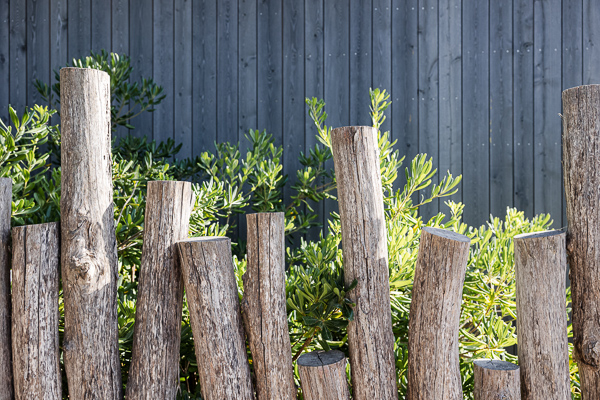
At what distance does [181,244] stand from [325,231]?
3.82 ft

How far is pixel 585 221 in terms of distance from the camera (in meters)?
1.20

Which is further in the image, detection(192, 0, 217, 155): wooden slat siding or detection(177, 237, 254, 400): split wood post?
detection(192, 0, 217, 155): wooden slat siding

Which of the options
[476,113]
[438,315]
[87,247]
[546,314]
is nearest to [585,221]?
[546,314]

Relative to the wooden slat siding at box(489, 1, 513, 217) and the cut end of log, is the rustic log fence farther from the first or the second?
the wooden slat siding at box(489, 1, 513, 217)

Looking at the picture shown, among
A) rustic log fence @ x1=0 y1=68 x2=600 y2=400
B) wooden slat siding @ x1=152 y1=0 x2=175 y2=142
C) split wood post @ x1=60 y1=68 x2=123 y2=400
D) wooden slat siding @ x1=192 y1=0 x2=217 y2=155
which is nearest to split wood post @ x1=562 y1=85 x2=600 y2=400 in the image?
rustic log fence @ x1=0 y1=68 x2=600 y2=400

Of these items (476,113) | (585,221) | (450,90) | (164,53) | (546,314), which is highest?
(164,53)

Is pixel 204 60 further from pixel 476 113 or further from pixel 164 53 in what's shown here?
pixel 476 113

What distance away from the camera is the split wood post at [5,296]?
118cm

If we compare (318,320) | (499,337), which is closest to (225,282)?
(318,320)

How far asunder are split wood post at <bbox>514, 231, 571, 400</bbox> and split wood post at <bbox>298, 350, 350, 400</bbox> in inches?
21.4

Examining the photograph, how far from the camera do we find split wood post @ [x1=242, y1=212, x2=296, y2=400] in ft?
3.81

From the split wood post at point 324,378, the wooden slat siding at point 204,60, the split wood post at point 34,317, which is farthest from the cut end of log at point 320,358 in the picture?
the wooden slat siding at point 204,60

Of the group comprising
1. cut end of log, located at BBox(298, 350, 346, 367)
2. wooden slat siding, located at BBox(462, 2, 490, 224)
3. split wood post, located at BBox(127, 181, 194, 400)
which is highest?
wooden slat siding, located at BBox(462, 2, 490, 224)

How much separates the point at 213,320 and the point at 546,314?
36.7 inches
